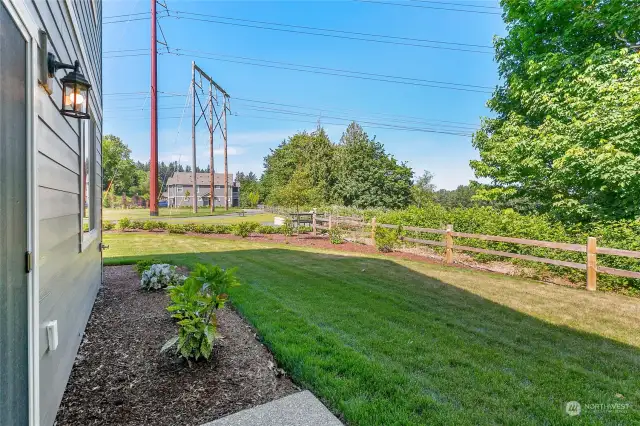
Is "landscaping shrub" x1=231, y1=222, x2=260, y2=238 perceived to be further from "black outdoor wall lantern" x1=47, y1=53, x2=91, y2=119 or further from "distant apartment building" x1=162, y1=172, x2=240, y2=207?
"distant apartment building" x1=162, y1=172, x2=240, y2=207

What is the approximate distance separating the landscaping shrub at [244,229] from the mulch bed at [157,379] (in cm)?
856

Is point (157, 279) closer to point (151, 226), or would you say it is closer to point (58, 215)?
point (58, 215)

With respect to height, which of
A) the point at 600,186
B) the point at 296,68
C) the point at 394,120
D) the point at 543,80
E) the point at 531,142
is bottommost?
the point at 600,186

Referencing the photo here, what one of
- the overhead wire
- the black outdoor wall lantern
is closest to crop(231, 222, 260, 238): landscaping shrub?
the overhead wire

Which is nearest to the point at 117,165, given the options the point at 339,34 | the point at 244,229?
the point at 339,34

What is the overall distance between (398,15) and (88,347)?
1541cm

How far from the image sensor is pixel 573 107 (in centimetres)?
789

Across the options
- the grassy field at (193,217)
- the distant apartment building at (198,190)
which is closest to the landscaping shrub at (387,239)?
the grassy field at (193,217)

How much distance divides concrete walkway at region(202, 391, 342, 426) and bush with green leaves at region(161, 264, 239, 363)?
0.64 metres

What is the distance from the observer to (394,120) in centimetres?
2119

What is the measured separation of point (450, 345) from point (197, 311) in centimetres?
221

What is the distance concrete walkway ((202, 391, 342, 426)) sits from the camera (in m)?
1.69

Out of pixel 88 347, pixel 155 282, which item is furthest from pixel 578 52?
pixel 88 347

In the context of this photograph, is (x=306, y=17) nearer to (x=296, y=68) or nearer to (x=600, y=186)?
(x=296, y=68)
